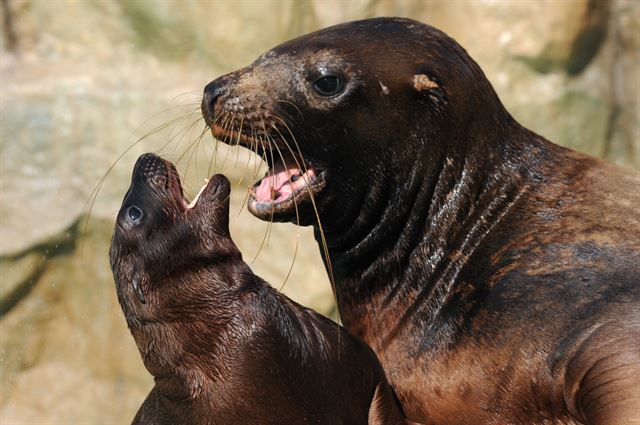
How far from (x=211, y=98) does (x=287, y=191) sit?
599mm

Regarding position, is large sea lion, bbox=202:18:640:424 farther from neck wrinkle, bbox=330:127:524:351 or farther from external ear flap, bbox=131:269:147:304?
external ear flap, bbox=131:269:147:304

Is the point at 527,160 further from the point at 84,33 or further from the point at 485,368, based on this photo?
the point at 84,33

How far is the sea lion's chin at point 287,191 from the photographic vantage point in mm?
6391

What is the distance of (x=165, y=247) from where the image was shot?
575 centimetres

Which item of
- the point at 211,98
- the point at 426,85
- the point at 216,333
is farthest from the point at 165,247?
the point at 426,85

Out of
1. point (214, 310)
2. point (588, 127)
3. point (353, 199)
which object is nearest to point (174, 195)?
point (214, 310)

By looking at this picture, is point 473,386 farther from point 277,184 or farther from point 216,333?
point 277,184

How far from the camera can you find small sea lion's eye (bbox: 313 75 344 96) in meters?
6.36

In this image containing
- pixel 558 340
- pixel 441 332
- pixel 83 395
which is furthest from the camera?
pixel 83 395

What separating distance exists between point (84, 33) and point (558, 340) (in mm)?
6184

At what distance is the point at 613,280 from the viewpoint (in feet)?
18.8

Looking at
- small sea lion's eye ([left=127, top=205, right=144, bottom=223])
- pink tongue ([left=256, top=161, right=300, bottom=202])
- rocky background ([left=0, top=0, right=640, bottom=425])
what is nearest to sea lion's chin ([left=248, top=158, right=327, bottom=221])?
pink tongue ([left=256, top=161, right=300, bottom=202])

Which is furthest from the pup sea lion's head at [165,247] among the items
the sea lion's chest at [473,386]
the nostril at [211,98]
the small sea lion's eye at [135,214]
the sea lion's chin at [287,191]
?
the sea lion's chest at [473,386]

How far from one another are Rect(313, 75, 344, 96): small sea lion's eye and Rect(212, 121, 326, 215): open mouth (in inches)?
13.0
